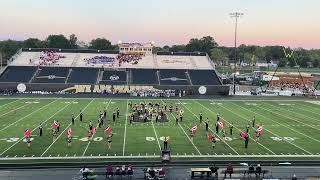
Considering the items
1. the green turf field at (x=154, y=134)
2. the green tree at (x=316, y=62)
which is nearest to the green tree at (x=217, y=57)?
the green tree at (x=316, y=62)

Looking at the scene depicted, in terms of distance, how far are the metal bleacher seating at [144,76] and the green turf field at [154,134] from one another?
19550 mm

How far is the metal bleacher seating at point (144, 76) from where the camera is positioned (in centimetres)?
6865

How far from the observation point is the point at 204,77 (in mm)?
70812

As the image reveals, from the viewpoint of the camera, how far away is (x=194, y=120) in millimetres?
37312

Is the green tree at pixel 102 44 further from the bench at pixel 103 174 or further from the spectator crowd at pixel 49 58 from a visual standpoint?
the bench at pixel 103 174

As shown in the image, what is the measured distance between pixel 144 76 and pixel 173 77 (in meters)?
4.77

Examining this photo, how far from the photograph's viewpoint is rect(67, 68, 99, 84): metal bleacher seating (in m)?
67.5

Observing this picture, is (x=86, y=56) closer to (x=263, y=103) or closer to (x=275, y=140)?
(x=263, y=103)

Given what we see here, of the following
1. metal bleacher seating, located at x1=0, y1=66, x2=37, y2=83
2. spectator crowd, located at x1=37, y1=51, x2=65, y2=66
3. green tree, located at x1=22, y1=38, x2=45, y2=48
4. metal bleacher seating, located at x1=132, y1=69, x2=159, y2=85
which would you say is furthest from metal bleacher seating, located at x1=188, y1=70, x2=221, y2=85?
green tree, located at x1=22, y1=38, x2=45, y2=48

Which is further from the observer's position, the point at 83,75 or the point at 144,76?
Answer: the point at 144,76

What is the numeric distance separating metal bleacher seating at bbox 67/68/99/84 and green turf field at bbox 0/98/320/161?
58.9ft

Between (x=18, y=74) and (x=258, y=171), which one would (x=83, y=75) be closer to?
(x=18, y=74)

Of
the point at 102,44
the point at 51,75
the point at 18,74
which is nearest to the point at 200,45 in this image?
the point at 102,44

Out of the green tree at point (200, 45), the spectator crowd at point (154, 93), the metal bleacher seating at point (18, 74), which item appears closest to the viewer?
the spectator crowd at point (154, 93)
